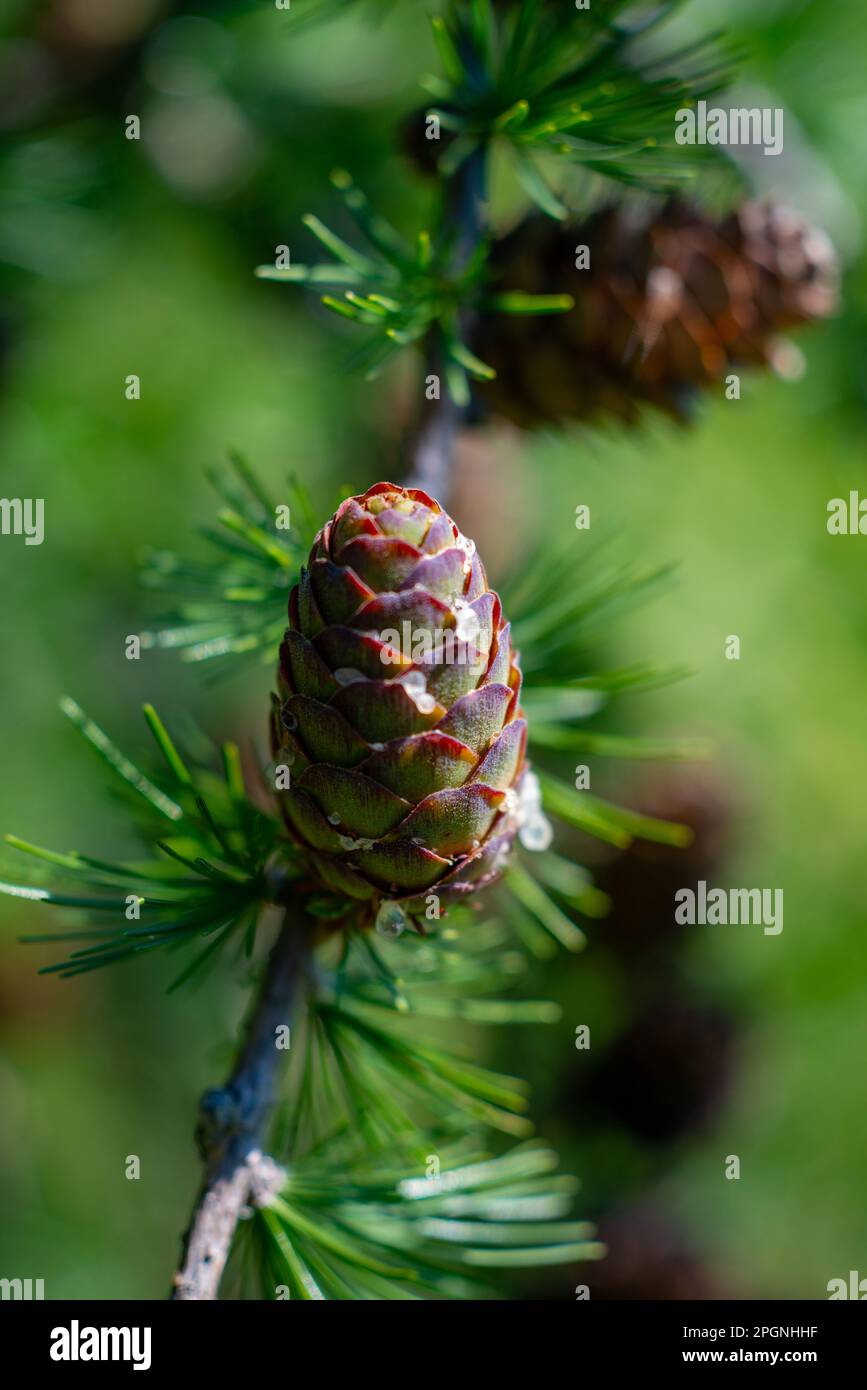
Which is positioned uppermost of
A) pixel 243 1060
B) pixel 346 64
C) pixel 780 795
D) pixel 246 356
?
pixel 346 64

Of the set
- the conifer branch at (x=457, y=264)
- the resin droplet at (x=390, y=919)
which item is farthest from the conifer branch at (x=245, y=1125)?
the conifer branch at (x=457, y=264)

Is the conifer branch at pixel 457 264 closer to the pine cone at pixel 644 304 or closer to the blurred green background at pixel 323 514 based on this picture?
the pine cone at pixel 644 304

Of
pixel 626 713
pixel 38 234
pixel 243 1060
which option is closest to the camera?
pixel 243 1060

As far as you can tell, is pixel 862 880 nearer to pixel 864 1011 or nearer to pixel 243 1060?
pixel 864 1011

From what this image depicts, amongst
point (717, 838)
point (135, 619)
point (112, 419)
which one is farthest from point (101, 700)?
point (717, 838)

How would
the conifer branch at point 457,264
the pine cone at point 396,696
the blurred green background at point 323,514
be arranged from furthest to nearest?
the blurred green background at point 323,514 < the conifer branch at point 457,264 < the pine cone at point 396,696

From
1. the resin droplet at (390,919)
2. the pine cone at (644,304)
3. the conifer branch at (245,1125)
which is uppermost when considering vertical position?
the pine cone at (644,304)

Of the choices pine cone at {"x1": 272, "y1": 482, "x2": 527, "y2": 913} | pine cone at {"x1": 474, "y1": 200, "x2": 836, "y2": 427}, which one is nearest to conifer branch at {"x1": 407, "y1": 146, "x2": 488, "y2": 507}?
pine cone at {"x1": 474, "y1": 200, "x2": 836, "y2": 427}

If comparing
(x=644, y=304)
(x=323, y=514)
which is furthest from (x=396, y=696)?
(x=323, y=514)
